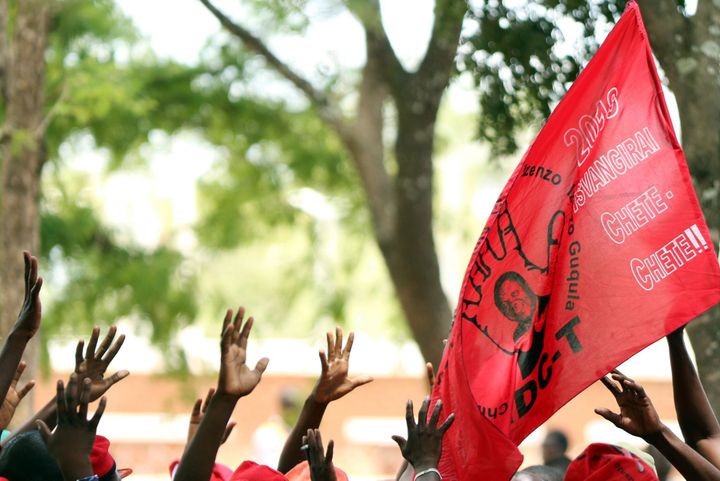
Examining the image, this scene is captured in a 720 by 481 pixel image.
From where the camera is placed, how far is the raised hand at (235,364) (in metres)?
3.50

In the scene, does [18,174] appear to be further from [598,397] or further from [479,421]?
[598,397]

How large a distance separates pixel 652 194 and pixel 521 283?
1.78ft

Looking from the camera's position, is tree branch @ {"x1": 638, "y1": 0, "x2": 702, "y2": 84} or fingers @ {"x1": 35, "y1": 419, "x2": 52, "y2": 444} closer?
fingers @ {"x1": 35, "y1": 419, "x2": 52, "y2": 444}

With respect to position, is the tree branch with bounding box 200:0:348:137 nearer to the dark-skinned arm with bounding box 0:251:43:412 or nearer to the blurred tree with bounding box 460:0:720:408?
the blurred tree with bounding box 460:0:720:408

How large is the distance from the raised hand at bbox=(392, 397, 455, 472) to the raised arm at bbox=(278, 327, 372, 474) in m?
0.90

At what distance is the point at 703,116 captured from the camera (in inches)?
191

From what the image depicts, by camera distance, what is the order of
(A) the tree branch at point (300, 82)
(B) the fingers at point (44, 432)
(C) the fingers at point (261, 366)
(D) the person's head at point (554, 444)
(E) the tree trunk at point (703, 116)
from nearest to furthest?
(B) the fingers at point (44, 432)
(C) the fingers at point (261, 366)
(E) the tree trunk at point (703, 116)
(D) the person's head at point (554, 444)
(A) the tree branch at point (300, 82)

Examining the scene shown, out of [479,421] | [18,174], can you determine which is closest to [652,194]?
[479,421]

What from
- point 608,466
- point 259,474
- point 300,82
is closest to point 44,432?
point 259,474

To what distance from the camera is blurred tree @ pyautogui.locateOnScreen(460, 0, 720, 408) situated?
4828mm

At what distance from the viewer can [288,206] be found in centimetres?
1221

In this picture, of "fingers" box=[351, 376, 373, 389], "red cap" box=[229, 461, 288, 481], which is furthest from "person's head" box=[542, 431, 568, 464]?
"red cap" box=[229, 461, 288, 481]

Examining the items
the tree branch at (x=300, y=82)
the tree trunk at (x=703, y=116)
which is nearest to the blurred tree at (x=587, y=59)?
the tree trunk at (x=703, y=116)

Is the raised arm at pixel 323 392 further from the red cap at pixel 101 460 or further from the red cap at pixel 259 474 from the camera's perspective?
the red cap at pixel 101 460
